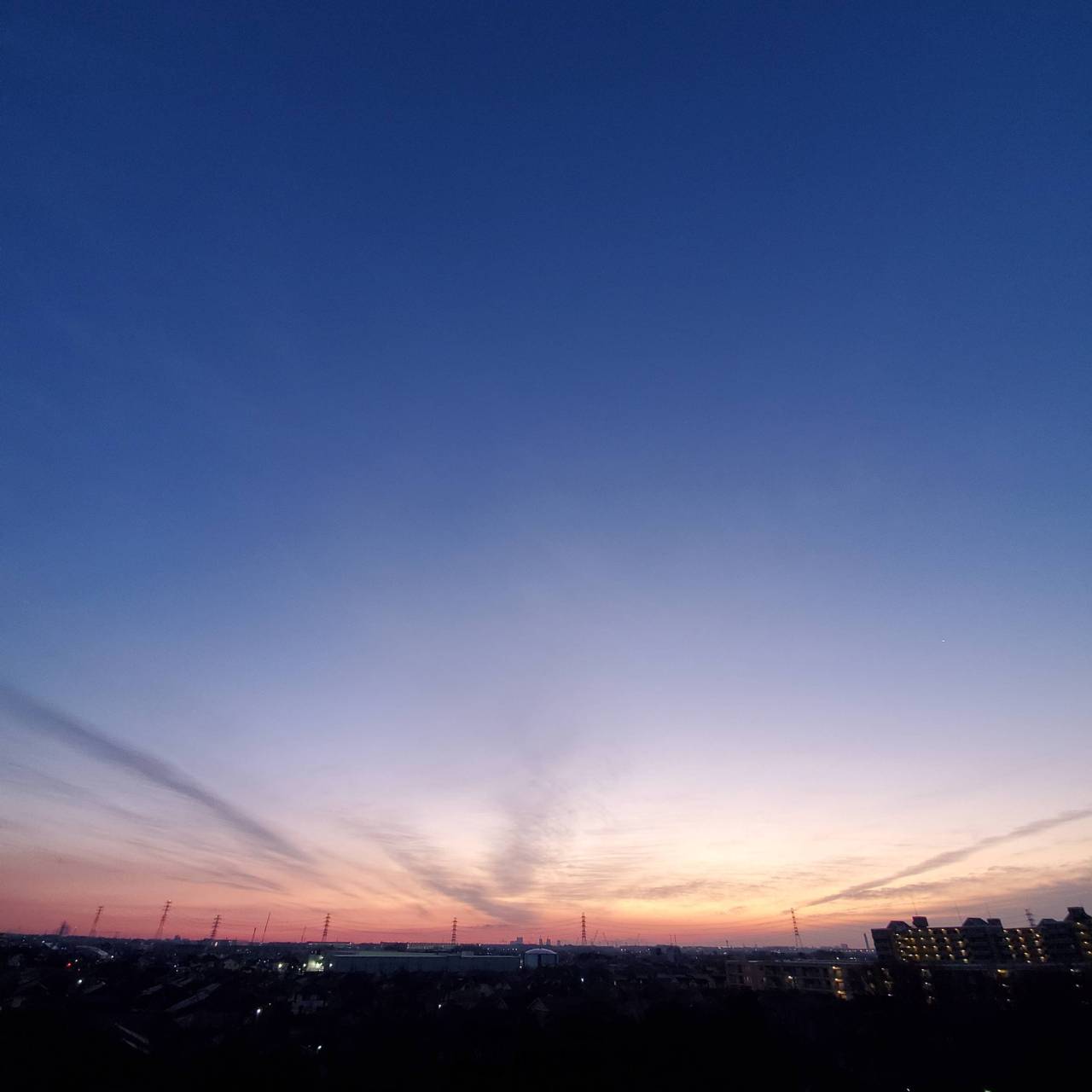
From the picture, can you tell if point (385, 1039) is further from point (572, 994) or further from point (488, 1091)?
point (572, 994)

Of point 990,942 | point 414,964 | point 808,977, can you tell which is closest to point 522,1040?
point 808,977

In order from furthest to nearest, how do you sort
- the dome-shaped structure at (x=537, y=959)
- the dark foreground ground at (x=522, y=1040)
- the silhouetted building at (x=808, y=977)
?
the dome-shaped structure at (x=537, y=959) < the silhouetted building at (x=808, y=977) < the dark foreground ground at (x=522, y=1040)

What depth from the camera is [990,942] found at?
129750 millimetres

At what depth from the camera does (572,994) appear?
262 ft

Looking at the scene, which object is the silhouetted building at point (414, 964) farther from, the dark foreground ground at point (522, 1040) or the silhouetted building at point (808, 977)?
the dark foreground ground at point (522, 1040)

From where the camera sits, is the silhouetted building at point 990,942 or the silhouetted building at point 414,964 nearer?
the silhouetted building at point 990,942

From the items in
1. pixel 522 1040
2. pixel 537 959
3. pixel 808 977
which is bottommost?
pixel 522 1040

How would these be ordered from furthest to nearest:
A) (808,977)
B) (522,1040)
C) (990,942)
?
(990,942) < (808,977) < (522,1040)

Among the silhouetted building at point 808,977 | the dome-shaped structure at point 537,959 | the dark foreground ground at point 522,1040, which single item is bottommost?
the dark foreground ground at point 522,1040

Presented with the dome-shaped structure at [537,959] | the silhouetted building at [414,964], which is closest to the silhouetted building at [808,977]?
the dome-shaped structure at [537,959]

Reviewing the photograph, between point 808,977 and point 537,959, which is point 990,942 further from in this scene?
point 537,959

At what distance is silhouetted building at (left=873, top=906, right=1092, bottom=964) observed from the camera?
12194 centimetres

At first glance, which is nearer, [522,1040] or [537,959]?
[522,1040]

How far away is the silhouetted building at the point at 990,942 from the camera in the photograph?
12194 centimetres
